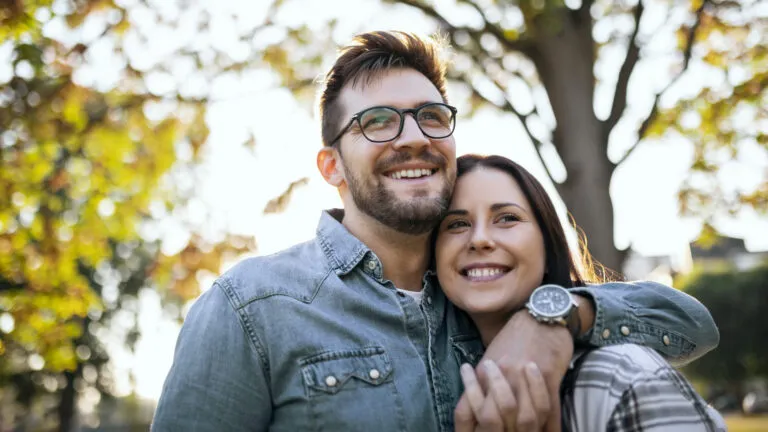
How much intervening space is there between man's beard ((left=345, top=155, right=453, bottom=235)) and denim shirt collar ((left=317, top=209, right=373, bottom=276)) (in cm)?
14

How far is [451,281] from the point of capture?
3020mm

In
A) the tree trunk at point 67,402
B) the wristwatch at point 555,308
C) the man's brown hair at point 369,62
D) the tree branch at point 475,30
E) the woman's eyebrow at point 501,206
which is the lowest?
the tree trunk at point 67,402

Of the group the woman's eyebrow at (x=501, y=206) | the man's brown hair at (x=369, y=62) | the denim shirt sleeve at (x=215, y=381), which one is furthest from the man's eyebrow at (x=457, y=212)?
the denim shirt sleeve at (x=215, y=381)

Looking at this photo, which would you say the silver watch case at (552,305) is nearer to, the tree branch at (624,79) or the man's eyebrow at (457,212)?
the man's eyebrow at (457,212)

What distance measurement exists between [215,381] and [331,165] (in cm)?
135

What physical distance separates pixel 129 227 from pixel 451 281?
629cm

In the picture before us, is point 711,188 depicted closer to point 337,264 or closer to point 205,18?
point 205,18

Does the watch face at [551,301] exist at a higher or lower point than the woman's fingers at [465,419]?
higher

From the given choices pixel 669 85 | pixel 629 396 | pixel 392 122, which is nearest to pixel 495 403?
pixel 629 396

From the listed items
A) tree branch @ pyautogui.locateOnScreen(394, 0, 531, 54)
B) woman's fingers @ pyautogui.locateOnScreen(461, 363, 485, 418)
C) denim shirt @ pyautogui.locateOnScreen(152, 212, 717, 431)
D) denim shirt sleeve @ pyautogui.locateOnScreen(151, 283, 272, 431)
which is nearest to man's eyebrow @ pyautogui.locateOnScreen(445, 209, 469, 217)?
denim shirt @ pyautogui.locateOnScreen(152, 212, 717, 431)

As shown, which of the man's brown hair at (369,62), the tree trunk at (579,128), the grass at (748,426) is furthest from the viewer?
the grass at (748,426)

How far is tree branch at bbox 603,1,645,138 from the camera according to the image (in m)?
6.35

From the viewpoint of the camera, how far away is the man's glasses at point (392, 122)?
314cm

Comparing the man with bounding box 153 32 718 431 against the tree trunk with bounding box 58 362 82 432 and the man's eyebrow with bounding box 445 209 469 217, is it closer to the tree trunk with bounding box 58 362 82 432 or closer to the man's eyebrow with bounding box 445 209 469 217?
the man's eyebrow with bounding box 445 209 469 217
